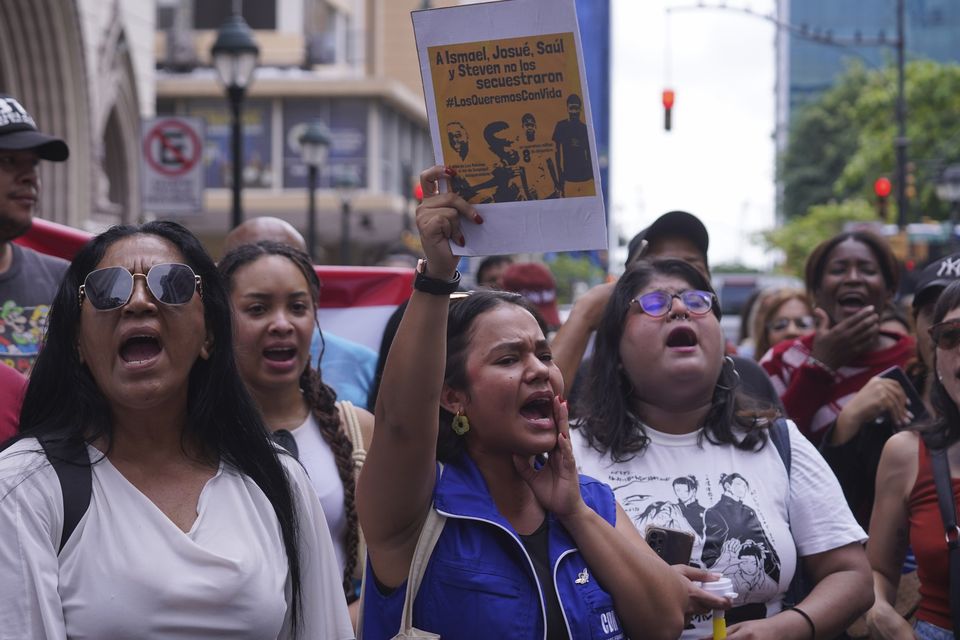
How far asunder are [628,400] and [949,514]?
1.12 metres

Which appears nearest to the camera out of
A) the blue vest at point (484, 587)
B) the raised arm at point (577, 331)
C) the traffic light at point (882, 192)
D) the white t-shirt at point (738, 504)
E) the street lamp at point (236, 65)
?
the blue vest at point (484, 587)

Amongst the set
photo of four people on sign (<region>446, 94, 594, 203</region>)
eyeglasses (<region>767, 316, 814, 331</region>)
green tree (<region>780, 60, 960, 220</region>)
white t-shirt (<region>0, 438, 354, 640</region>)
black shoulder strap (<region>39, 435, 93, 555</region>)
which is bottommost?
white t-shirt (<region>0, 438, 354, 640</region>)

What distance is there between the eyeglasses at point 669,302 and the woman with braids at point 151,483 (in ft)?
4.86

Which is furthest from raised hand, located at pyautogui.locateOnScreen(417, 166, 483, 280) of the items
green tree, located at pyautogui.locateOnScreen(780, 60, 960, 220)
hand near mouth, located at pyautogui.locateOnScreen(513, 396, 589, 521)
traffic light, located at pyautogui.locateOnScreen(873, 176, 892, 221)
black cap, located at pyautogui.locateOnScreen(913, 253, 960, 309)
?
green tree, located at pyautogui.locateOnScreen(780, 60, 960, 220)

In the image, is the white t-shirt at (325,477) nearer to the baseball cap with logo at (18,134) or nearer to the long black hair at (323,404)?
the long black hair at (323,404)

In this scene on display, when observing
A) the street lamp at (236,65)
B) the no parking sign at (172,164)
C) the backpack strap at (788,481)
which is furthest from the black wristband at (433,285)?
the no parking sign at (172,164)

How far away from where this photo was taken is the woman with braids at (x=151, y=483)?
296 centimetres

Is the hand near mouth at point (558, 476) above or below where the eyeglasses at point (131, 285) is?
below

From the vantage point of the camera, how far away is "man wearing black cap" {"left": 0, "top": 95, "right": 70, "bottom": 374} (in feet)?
17.0

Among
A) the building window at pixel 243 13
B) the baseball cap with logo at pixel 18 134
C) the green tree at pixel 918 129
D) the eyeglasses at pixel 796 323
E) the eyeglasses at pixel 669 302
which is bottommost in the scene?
the eyeglasses at pixel 796 323

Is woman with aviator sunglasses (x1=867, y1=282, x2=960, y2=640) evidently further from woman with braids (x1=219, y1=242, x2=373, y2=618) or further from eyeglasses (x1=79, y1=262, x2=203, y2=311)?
eyeglasses (x1=79, y1=262, x2=203, y2=311)

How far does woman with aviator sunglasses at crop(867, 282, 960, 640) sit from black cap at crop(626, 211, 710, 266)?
1332 mm

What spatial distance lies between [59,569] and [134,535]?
0.18m

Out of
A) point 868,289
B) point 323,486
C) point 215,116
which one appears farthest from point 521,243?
point 215,116
